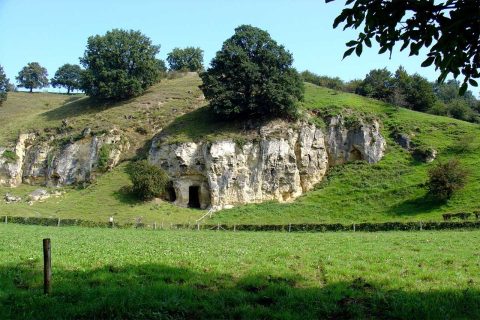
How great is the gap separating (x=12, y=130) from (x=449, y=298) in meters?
85.2

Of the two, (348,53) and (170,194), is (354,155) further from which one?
(348,53)

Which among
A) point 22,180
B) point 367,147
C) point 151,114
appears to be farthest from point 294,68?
point 22,180

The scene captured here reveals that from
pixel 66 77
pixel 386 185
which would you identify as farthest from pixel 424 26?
pixel 66 77

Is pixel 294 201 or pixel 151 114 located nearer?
pixel 294 201

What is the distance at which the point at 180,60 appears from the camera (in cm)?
12850

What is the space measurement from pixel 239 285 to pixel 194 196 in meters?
56.6

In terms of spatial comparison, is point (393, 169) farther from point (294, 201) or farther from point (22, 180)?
point (22, 180)

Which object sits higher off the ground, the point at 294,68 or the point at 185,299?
the point at 294,68

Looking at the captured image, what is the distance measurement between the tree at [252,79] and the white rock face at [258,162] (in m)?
3.70

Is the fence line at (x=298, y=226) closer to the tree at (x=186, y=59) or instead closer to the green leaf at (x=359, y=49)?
the green leaf at (x=359, y=49)

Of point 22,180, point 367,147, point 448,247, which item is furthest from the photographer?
point 22,180

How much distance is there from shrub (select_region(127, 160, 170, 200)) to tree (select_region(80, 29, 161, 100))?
1137 inches

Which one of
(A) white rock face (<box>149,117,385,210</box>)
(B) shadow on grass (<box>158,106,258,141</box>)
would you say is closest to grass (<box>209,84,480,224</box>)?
(A) white rock face (<box>149,117,385,210</box>)

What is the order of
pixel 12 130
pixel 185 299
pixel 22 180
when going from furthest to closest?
1. pixel 12 130
2. pixel 22 180
3. pixel 185 299
